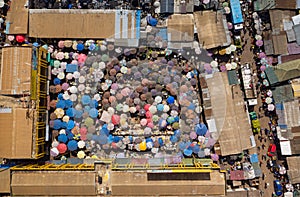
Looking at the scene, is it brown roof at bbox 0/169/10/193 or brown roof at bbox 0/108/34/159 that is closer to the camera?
brown roof at bbox 0/108/34/159

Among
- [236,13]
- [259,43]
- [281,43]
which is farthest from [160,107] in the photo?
[281,43]

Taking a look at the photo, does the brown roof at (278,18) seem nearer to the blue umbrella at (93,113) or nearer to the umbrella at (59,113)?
the blue umbrella at (93,113)

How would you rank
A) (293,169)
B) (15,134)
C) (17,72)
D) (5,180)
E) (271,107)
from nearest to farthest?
(15,134) < (17,72) < (5,180) < (293,169) < (271,107)

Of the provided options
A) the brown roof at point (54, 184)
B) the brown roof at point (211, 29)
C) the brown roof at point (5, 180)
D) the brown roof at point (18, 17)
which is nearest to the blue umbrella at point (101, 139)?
the brown roof at point (54, 184)

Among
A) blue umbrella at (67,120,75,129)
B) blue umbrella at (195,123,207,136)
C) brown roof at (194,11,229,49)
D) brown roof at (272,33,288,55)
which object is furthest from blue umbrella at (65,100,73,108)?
brown roof at (272,33,288,55)

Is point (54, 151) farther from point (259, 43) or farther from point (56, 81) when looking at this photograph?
point (259, 43)

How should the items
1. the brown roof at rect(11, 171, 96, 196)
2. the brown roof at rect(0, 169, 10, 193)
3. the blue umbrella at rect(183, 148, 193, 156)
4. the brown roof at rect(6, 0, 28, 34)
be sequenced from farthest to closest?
the brown roof at rect(6, 0, 28, 34)
the blue umbrella at rect(183, 148, 193, 156)
the brown roof at rect(0, 169, 10, 193)
the brown roof at rect(11, 171, 96, 196)

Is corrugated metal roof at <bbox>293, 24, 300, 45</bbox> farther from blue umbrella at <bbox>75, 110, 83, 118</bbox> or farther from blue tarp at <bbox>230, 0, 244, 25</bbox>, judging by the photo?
blue umbrella at <bbox>75, 110, 83, 118</bbox>
